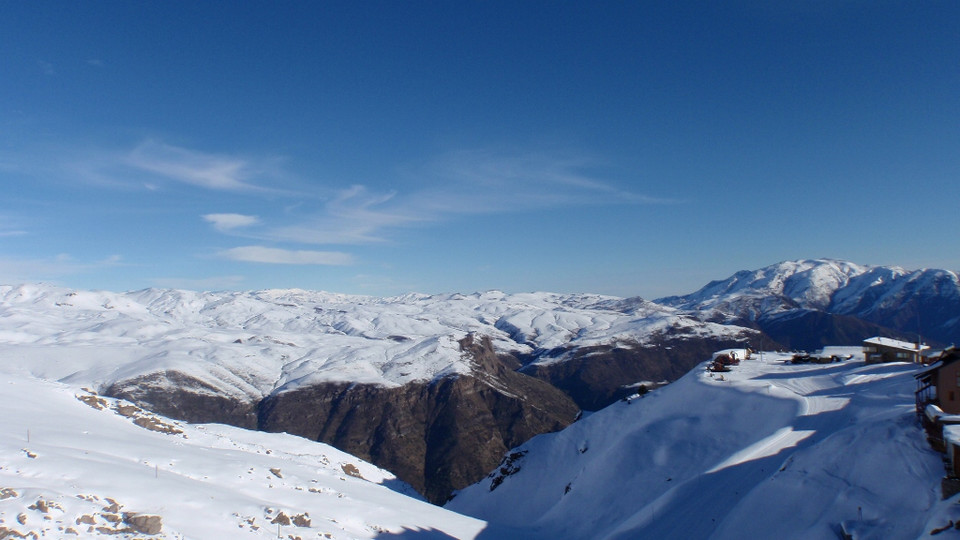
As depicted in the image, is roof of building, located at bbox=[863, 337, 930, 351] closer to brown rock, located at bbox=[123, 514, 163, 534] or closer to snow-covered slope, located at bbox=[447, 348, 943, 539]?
snow-covered slope, located at bbox=[447, 348, 943, 539]

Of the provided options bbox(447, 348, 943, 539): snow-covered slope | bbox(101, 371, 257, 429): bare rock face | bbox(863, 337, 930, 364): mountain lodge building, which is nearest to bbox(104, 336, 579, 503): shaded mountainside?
bbox(101, 371, 257, 429): bare rock face

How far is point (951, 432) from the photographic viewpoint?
1916 cm

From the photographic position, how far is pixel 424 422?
488ft

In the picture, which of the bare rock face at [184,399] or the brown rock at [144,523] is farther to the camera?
the bare rock face at [184,399]

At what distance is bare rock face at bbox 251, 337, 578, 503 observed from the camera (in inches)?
5054

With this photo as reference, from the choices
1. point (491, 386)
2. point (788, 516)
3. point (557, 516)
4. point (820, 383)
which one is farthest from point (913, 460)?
point (491, 386)

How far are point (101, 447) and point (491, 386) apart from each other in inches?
5646

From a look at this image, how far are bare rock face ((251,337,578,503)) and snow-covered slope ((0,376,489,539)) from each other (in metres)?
89.0

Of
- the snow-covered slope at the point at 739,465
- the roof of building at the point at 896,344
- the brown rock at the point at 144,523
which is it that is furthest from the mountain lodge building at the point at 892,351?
the brown rock at the point at 144,523

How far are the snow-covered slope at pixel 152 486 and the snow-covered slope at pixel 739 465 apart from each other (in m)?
11.6

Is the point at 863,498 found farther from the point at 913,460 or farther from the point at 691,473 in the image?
the point at 691,473

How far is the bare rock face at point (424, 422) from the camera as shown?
128 meters

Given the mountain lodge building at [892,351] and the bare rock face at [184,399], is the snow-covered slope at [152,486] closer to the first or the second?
the mountain lodge building at [892,351]

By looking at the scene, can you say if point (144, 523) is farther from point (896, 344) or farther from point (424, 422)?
point (424, 422)
